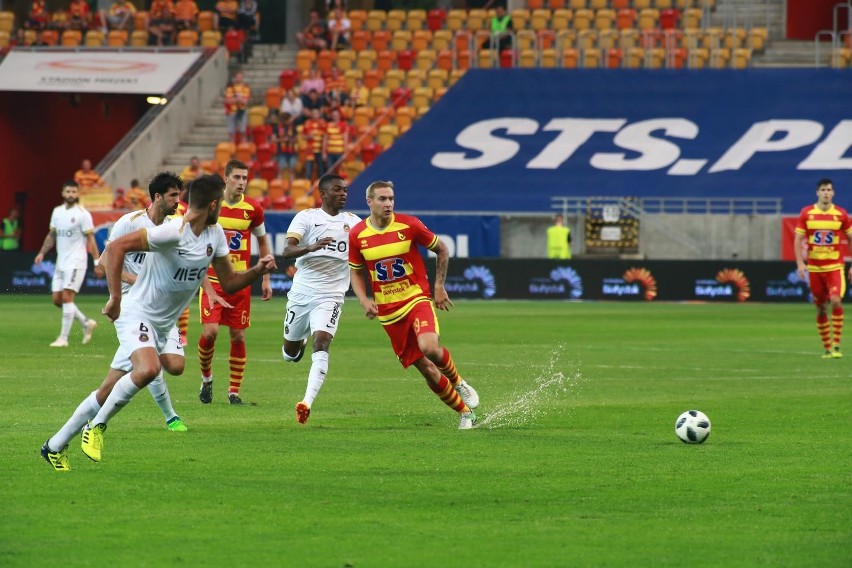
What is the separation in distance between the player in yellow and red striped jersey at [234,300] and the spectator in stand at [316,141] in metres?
27.6

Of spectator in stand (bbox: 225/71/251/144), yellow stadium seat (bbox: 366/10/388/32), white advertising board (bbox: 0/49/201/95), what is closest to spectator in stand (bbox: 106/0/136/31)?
white advertising board (bbox: 0/49/201/95)

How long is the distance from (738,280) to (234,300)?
22081 millimetres

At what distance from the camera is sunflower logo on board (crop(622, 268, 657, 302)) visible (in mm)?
37188

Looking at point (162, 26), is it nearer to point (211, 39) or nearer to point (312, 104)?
point (211, 39)

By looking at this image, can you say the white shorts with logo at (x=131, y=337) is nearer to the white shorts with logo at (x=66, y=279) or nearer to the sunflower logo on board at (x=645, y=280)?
the white shorts with logo at (x=66, y=279)

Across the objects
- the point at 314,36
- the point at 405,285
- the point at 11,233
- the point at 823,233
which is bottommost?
the point at 11,233

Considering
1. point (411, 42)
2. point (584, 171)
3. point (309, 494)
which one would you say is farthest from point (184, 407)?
point (411, 42)

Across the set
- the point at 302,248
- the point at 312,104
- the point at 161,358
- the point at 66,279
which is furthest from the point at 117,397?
the point at 312,104

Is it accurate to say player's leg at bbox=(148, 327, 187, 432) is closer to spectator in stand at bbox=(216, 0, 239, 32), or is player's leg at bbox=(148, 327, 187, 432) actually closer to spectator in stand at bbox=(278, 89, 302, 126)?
spectator in stand at bbox=(278, 89, 302, 126)

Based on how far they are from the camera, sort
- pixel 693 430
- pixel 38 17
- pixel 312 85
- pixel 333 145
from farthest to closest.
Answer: pixel 38 17 → pixel 312 85 → pixel 333 145 → pixel 693 430

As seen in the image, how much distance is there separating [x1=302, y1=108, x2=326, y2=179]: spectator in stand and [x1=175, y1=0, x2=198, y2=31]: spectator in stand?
7.78 metres

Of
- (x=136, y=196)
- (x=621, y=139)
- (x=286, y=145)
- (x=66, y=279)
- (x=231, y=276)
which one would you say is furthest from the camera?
(x=286, y=145)

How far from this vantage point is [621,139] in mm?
43250

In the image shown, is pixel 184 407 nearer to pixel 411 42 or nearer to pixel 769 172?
pixel 769 172
